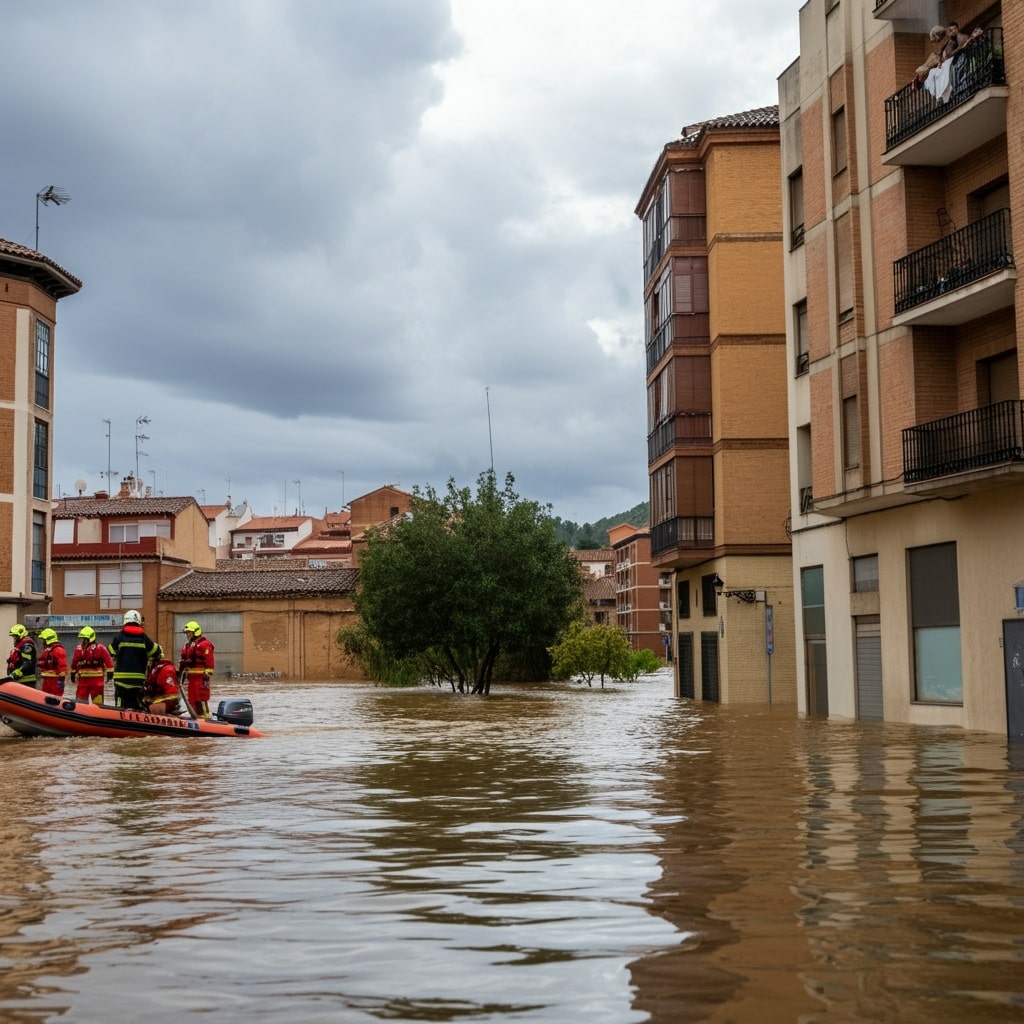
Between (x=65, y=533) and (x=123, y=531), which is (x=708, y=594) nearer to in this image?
(x=123, y=531)

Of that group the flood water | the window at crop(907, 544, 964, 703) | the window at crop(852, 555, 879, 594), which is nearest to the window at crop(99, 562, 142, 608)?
the window at crop(852, 555, 879, 594)

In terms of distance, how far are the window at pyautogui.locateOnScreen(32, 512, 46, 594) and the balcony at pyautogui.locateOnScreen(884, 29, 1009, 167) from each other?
3389cm

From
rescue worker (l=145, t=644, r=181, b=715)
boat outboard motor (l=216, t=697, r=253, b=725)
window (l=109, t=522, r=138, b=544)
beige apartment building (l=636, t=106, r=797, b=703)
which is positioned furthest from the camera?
window (l=109, t=522, r=138, b=544)

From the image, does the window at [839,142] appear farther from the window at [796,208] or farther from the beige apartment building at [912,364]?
the window at [796,208]

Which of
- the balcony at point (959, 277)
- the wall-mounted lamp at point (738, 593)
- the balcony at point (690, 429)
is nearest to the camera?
the balcony at point (959, 277)

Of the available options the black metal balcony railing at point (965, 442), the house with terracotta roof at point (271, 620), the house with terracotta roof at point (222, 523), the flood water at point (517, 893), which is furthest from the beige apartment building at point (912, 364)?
the house with terracotta roof at point (222, 523)

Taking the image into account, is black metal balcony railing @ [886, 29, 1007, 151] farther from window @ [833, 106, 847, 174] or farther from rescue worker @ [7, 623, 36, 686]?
rescue worker @ [7, 623, 36, 686]

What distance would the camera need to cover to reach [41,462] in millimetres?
49562

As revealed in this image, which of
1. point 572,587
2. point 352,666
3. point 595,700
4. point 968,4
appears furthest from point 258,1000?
point 352,666

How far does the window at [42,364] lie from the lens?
48.8 metres

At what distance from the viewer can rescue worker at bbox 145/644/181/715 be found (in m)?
23.7

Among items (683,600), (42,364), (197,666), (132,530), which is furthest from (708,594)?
(132,530)

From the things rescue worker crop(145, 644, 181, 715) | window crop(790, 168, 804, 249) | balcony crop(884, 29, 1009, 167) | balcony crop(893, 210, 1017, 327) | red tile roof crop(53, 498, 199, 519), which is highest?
window crop(790, 168, 804, 249)

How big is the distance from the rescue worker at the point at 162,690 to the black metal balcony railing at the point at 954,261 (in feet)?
48.9
